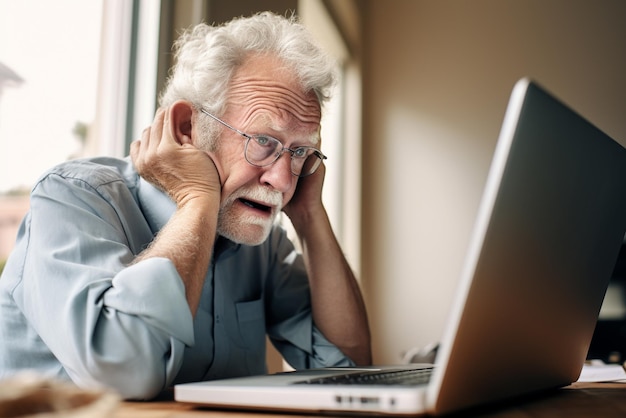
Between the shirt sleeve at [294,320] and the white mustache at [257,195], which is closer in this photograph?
the white mustache at [257,195]

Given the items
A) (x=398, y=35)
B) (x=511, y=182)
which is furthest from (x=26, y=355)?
(x=398, y=35)

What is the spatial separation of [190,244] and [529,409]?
1.62 feet

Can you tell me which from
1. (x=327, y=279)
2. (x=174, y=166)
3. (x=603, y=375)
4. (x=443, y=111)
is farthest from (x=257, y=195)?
(x=443, y=111)

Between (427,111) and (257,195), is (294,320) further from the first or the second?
(427,111)

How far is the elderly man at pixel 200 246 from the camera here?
2.58 feet

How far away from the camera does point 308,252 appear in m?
1.43

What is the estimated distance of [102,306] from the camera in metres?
0.78

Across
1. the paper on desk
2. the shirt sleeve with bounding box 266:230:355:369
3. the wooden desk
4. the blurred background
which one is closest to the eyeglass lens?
the shirt sleeve with bounding box 266:230:355:369

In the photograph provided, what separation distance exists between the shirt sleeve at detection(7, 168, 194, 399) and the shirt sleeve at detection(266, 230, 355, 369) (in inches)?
23.0

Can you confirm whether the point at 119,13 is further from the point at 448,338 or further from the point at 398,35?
the point at 398,35

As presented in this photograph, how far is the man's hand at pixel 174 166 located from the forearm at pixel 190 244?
0.14 ft

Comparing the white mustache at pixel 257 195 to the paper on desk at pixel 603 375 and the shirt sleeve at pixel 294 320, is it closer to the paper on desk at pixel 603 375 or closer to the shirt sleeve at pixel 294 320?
the shirt sleeve at pixel 294 320

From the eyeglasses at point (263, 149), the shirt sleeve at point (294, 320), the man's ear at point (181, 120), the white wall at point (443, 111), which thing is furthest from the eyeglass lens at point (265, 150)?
the white wall at point (443, 111)

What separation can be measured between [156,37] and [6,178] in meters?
0.63
